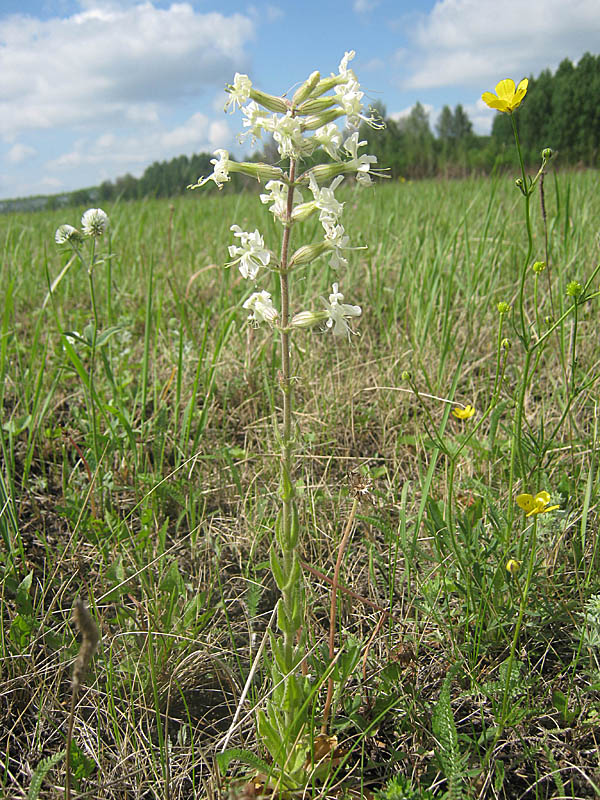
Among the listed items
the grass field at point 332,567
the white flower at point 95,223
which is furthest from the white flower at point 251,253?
the white flower at point 95,223

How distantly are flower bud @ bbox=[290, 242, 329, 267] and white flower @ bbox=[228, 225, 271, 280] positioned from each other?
0.06 meters

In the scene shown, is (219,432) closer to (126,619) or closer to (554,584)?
(126,619)

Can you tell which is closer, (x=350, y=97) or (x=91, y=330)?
(x=350, y=97)

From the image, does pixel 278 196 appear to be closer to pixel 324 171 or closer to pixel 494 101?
pixel 324 171

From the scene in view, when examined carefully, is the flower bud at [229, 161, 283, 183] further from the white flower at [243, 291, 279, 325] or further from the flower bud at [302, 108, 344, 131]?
the white flower at [243, 291, 279, 325]

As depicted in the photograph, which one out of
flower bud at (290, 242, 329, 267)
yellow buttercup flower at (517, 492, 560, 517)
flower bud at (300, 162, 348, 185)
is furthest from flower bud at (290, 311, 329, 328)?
yellow buttercup flower at (517, 492, 560, 517)

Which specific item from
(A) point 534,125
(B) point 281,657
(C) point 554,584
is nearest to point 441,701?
(B) point 281,657

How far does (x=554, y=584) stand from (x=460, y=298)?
1.98 meters

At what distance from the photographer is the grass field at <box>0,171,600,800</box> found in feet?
3.95

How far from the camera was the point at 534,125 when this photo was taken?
23.0 m

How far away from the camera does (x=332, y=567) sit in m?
1.73

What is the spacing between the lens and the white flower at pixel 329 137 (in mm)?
1076

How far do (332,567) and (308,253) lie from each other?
103 centimetres

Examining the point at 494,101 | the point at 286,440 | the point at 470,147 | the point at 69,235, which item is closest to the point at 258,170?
the point at 286,440
